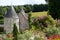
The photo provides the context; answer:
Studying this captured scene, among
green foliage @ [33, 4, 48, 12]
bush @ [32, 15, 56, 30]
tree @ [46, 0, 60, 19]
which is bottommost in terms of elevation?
green foliage @ [33, 4, 48, 12]

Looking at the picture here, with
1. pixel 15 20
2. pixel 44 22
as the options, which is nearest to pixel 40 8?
pixel 15 20

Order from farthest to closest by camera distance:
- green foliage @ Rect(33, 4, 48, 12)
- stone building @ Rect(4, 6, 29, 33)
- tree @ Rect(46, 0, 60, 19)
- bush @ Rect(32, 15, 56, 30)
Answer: green foliage @ Rect(33, 4, 48, 12) < tree @ Rect(46, 0, 60, 19) < stone building @ Rect(4, 6, 29, 33) < bush @ Rect(32, 15, 56, 30)

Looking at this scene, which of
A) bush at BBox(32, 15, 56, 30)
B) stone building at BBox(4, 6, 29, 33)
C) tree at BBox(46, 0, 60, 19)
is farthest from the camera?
tree at BBox(46, 0, 60, 19)

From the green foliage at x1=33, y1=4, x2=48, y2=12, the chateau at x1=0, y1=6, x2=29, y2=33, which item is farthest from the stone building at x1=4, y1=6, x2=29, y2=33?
the green foliage at x1=33, y1=4, x2=48, y2=12

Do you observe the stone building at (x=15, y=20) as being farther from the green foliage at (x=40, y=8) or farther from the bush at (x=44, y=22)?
the green foliage at (x=40, y=8)

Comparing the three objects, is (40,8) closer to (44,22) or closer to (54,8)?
(54,8)

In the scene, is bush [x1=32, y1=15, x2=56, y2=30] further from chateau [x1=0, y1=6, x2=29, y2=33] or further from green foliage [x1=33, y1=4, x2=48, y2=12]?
green foliage [x1=33, y1=4, x2=48, y2=12]

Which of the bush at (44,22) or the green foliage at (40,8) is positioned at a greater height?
the bush at (44,22)

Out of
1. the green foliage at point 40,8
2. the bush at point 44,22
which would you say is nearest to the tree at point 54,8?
the bush at point 44,22

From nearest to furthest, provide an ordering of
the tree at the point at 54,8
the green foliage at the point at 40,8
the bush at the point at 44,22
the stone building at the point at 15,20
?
the bush at the point at 44,22, the stone building at the point at 15,20, the tree at the point at 54,8, the green foliage at the point at 40,8

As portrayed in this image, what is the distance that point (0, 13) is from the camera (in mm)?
57125

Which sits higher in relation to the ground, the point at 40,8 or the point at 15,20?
the point at 15,20

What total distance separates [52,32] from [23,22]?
1895 cm

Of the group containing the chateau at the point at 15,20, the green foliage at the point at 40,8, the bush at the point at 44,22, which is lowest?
the green foliage at the point at 40,8
